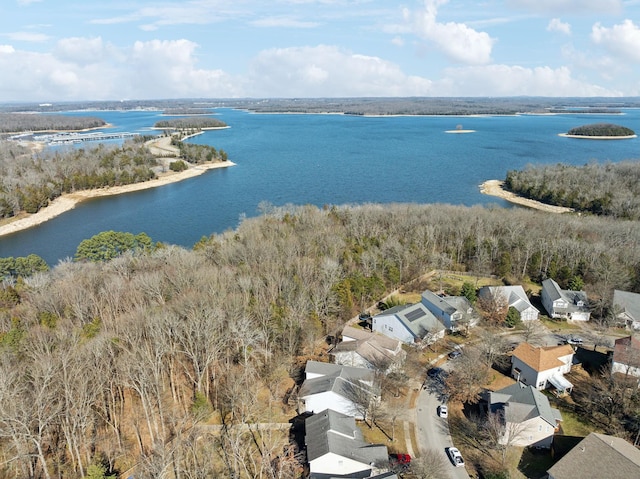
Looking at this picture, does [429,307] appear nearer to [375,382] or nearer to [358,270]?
[358,270]

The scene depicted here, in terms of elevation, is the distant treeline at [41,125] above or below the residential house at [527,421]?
above

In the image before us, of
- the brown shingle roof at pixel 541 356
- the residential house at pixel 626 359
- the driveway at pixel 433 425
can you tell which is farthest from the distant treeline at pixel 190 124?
the residential house at pixel 626 359

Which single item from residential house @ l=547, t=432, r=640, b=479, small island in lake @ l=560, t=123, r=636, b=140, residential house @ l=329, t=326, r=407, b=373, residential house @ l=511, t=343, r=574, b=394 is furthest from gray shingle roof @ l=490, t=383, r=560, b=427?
small island in lake @ l=560, t=123, r=636, b=140

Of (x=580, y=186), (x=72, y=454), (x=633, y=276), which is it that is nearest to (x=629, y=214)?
(x=580, y=186)

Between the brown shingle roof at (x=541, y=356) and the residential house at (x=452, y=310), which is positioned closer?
the brown shingle roof at (x=541, y=356)

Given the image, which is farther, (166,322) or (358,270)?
(358,270)

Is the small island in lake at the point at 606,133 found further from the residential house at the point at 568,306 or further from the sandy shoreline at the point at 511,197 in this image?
the residential house at the point at 568,306

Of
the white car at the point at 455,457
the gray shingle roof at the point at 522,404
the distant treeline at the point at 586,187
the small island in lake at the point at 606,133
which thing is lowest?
the white car at the point at 455,457
